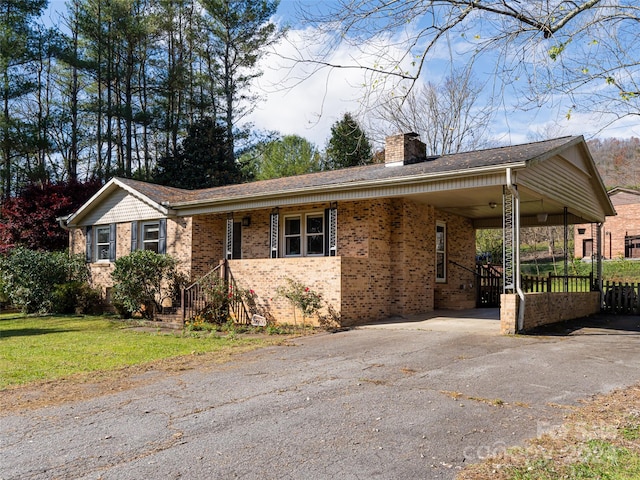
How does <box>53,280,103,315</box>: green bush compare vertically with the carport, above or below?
below

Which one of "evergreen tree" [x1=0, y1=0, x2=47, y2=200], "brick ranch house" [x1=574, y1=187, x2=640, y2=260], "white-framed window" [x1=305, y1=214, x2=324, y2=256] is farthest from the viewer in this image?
"brick ranch house" [x1=574, y1=187, x2=640, y2=260]

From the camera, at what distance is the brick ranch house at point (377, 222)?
38.7ft

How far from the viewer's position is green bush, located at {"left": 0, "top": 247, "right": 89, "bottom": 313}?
1855cm

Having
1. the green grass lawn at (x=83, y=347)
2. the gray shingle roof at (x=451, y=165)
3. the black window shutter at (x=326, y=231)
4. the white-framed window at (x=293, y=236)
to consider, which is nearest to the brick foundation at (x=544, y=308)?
the gray shingle roof at (x=451, y=165)

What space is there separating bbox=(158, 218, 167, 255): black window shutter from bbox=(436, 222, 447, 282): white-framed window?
350 inches

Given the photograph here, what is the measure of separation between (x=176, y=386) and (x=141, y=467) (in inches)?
117

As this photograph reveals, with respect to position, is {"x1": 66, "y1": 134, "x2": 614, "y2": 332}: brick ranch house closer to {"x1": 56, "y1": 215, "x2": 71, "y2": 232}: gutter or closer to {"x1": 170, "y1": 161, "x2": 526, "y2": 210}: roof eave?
{"x1": 170, "y1": 161, "x2": 526, "y2": 210}: roof eave

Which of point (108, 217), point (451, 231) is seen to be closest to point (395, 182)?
point (451, 231)

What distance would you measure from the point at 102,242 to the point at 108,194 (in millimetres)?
1897

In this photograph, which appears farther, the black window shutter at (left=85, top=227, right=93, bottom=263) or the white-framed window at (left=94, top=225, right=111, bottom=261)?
the black window shutter at (left=85, top=227, right=93, bottom=263)

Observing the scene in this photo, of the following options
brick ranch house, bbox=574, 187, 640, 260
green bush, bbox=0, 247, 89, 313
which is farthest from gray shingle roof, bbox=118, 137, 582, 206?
brick ranch house, bbox=574, 187, 640, 260

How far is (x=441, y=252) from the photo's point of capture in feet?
55.4

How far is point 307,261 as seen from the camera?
523 inches

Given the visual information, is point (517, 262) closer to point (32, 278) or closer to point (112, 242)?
point (112, 242)
